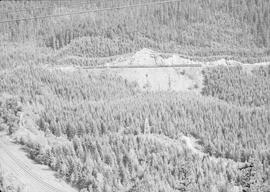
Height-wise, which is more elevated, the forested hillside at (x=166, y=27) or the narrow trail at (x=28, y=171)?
the forested hillside at (x=166, y=27)

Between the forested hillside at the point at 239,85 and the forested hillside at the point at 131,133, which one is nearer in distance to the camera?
the forested hillside at the point at 131,133

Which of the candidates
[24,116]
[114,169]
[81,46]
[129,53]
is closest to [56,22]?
[81,46]

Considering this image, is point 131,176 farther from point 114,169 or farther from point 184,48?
point 184,48

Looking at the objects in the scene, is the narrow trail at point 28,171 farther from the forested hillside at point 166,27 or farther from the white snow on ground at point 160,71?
the forested hillside at point 166,27

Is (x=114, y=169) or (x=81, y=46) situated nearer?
(x=114, y=169)

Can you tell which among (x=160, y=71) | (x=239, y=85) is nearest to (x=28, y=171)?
(x=160, y=71)

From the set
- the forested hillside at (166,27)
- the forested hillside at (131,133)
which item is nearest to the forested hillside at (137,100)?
the forested hillside at (131,133)

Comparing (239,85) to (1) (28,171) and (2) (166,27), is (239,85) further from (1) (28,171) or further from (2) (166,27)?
(1) (28,171)

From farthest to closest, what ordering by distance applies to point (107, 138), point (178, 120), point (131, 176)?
point (178, 120) → point (107, 138) → point (131, 176)

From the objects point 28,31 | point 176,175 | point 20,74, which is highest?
point 28,31
